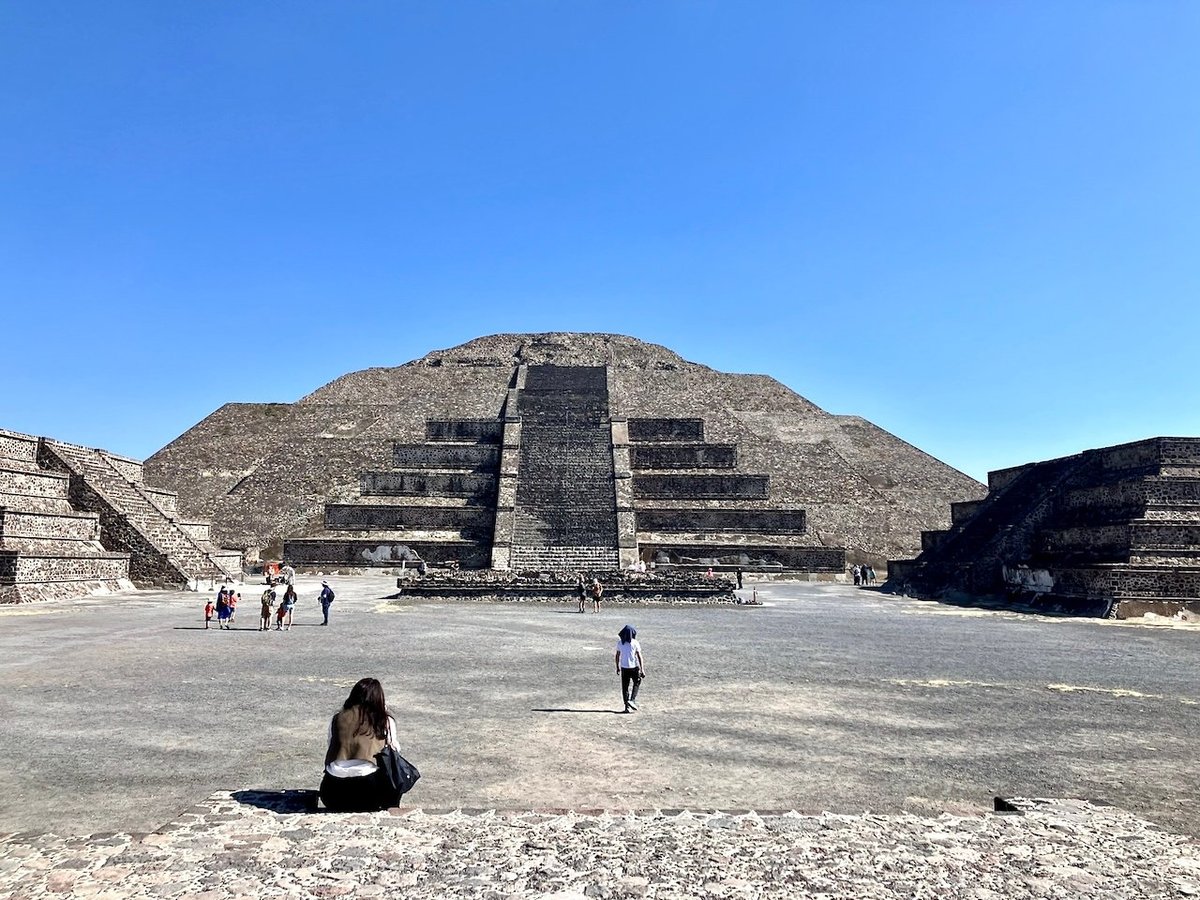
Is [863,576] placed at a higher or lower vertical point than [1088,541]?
lower

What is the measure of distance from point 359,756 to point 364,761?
2.7 inches

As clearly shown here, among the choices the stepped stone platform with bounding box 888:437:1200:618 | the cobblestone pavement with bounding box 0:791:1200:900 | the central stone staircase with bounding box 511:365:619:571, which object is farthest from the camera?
the central stone staircase with bounding box 511:365:619:571

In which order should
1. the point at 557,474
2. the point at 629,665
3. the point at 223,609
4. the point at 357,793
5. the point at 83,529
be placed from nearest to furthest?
1. the point at 357,793
2. the point at 629,665
3. the point at 223,609
4. the point at 83,529
5. the point at 557,474

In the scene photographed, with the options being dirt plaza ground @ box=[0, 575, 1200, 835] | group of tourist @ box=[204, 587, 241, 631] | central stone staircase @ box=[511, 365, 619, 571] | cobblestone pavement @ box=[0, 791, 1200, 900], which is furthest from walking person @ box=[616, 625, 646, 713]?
central stone staircase @ box=[511, 365, 619, 571]

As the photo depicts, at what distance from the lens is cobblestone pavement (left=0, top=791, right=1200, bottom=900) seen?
12.8ft

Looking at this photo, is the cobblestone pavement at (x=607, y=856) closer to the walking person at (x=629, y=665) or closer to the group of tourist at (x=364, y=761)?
the group of tourist at (x=364, y=761)

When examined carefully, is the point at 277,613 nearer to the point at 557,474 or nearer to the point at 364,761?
the point at 364,761

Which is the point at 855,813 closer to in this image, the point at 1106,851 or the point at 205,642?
the point at 1106,851

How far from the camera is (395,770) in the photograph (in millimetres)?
4949

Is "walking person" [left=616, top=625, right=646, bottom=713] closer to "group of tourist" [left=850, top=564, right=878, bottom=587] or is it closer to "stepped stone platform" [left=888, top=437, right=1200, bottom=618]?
"stepped stone platform" [left=888, top=437, right=1200, bottom=618]

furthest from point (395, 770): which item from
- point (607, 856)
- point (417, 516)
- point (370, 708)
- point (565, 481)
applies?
point (565, 481)

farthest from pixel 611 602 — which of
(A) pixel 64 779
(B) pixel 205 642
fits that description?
(A) pixel 64 779

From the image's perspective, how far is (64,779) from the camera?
5699 millimetres

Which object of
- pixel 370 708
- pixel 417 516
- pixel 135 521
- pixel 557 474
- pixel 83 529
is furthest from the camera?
pixel 557 474
